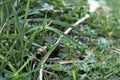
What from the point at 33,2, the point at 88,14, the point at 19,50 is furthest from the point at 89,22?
the point at 19,50

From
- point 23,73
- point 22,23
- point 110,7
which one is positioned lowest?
point 110,7

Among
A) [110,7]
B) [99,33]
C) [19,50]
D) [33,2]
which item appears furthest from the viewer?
[110,7]

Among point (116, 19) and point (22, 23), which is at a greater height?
point (22, 23)

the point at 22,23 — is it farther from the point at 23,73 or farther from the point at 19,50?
the point at 23,73

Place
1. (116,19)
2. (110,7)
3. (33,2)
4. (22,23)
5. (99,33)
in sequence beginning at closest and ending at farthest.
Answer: (22,23) < (33,2) < (99,33) < (116,19) < (110,7)

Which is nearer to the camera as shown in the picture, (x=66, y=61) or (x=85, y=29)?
(x=66, y=61)

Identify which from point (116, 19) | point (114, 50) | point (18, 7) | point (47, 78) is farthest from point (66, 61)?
point (116, 19)

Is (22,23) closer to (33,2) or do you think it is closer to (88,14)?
(33,2)
